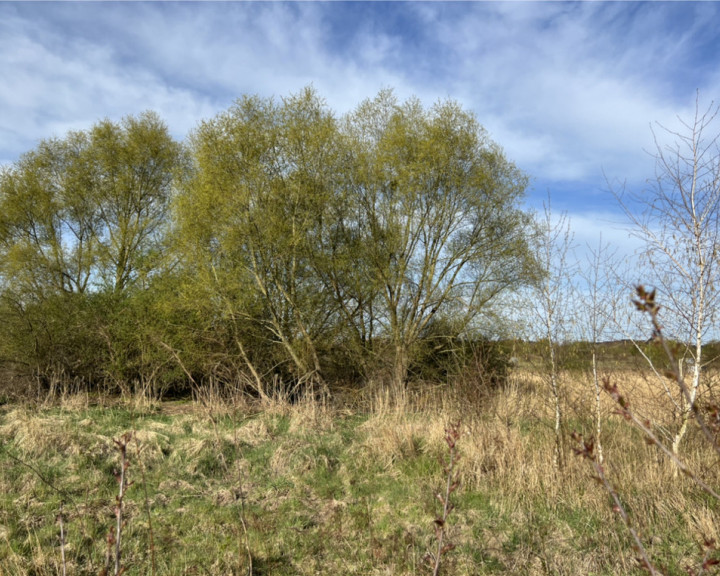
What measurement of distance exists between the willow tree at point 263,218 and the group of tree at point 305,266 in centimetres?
4

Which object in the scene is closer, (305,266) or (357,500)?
(357,500)

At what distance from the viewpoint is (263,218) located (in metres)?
12.0

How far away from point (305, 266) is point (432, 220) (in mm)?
3474

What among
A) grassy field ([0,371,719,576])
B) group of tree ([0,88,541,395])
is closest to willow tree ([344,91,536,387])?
group of tree ([0,88,541,395])

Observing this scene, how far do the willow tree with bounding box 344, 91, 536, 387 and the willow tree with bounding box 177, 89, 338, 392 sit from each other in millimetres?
1343

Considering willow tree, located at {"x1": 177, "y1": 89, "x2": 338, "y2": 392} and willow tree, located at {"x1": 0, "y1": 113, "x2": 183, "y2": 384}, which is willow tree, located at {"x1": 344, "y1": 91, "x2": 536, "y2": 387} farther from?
willow tree, located at {"x1": 0, "y1": 113, "x2": 183, "y2": 384}

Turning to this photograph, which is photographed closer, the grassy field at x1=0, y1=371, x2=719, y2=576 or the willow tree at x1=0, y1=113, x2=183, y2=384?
the grassy field at x1=0, y1=371, x2=719, y2=576

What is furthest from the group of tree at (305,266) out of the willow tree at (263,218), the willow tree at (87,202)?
the willow tree at (87,202)

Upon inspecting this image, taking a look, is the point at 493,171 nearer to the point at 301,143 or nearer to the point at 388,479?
the point at 301,143

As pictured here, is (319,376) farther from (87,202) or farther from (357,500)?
(87,202)

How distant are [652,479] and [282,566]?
3.40 m

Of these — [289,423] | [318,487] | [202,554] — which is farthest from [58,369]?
[202,554]

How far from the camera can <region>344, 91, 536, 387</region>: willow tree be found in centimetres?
1252

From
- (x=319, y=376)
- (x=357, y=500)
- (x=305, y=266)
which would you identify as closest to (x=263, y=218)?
(x=305, y=266)
